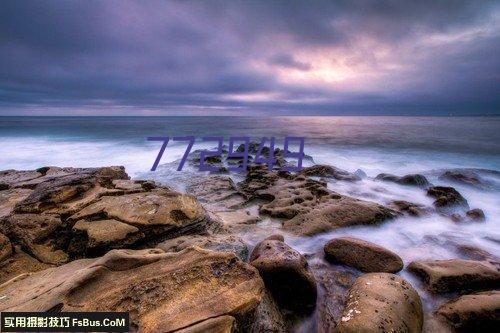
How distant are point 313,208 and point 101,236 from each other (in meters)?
3.81

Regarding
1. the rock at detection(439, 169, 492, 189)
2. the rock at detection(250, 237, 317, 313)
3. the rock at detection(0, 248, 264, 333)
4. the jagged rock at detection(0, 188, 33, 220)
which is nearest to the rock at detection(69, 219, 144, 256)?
the rock at detection(0, 248, 264, 333)

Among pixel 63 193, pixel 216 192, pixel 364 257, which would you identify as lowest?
pixel 216 192

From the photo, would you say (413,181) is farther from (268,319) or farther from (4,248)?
(4,248)

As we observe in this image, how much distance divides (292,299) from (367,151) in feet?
53.0

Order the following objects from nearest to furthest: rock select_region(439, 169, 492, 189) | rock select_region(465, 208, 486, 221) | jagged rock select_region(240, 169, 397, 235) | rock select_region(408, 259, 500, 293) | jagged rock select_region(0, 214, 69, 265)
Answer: rock select_region(408, 259, 500, 293) < jagged rock select_region(0, 214, 69, 265) < jagged rock select_region(240, 169, 397, 235) < rock select_region(465, 208, 486, 221) < rock select_region(439, 169, 492, 189)

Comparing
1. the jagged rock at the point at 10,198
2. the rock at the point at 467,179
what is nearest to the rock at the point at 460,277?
the jagged rock at the point at 10,198

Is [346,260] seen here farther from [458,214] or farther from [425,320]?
[458,214]

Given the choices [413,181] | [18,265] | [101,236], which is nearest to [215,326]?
[101,236]

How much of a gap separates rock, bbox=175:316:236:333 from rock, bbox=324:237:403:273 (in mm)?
2183

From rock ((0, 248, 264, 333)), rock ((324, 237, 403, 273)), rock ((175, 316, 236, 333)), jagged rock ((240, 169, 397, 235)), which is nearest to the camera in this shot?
rock ((175, 316, 236, 333))

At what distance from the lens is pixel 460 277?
10.3ft

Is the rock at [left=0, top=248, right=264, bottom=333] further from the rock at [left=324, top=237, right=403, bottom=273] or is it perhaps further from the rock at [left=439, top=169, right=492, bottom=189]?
the rock at [left=439, top=169, right=492, bottom=189]

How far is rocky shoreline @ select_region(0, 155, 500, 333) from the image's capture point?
2125mm

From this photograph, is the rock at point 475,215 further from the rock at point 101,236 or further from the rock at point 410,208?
the rock at point 101,236
